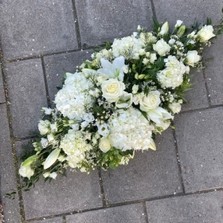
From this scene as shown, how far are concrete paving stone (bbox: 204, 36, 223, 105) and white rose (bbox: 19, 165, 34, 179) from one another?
0.96 m

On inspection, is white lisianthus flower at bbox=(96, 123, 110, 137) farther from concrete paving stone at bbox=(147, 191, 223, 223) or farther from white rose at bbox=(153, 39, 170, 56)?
concrete paving stone at bbox=(147, 191, 223, 223)

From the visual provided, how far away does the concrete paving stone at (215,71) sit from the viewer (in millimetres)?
2627

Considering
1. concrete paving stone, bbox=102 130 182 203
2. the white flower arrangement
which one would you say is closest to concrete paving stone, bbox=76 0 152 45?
the white flower arrangement

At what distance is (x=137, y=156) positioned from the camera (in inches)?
103

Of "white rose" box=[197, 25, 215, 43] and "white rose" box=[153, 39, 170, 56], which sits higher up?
"white rose" box=[197, 25, 215, 43]

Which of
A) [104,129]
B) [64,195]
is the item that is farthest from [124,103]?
[64,195]

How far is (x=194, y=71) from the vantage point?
263cm

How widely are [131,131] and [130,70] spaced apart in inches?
11.0

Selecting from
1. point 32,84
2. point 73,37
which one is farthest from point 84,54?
point 32,84

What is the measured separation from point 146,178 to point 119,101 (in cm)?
51

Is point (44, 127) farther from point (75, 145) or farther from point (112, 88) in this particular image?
point (112, 88)

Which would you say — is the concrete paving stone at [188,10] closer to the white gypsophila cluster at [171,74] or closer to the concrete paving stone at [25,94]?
the white gypsophila cluster at [171,74]

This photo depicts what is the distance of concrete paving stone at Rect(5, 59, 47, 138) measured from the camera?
2.64m

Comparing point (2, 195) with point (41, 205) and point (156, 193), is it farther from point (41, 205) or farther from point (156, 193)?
point (156, 193)
